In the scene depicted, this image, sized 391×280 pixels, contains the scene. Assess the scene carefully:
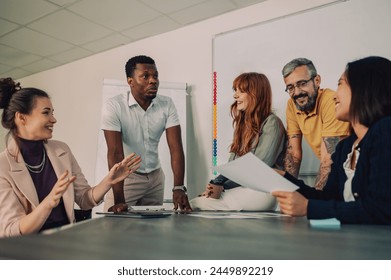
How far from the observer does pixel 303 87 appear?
236 centimetres

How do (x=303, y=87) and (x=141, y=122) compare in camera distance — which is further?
(x=141, y=122)

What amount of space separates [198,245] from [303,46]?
7.33 feet

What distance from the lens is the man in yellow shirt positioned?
2.19 meters

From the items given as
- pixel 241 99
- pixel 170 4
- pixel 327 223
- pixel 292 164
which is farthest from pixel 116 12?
pixel 327 223

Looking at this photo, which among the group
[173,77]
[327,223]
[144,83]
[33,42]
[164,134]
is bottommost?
[327,223]

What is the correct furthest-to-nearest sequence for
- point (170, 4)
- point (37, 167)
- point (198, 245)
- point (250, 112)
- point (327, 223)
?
point (170, 4), point (250, 112), point (37, 167), point (327, 223), point (198, 245)

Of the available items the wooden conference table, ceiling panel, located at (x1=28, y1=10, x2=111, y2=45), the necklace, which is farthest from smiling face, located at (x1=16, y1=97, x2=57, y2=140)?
ceiling panel, located at (x1=28, y1=10, x2=111, y2=45)

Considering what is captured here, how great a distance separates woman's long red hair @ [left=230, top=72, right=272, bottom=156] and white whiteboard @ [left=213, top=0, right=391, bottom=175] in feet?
0.19

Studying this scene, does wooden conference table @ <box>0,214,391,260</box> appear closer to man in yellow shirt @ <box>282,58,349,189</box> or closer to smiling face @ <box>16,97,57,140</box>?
smiling face @ <box>16,97,57,140</box>

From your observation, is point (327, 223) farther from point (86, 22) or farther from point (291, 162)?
point (86, 22)

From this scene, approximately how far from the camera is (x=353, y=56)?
223 cm

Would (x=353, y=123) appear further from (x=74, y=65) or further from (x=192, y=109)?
(x=74, y=65)

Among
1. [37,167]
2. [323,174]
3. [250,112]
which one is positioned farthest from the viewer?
[250,112]
